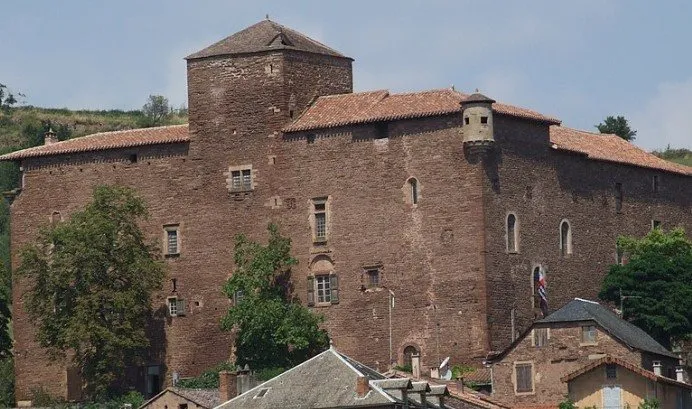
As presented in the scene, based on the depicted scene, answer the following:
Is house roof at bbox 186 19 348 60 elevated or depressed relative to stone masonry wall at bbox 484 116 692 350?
elevated

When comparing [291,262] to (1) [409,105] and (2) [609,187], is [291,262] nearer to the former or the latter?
(1) [409,105]

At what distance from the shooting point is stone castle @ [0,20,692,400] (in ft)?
296

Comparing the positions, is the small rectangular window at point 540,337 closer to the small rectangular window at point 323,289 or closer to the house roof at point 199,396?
the small rectangular window at point 323,289

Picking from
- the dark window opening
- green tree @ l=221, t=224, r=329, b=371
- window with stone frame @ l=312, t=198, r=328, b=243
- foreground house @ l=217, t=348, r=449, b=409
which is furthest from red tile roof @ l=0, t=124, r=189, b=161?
foreground house @ l=217, t=348, r=449, b=409

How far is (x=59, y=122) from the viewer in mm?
154375

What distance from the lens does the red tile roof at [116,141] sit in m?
96.8

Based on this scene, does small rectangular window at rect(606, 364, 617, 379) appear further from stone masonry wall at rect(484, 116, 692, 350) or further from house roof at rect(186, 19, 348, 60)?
house roof at rect(186, 19, 348, 60)

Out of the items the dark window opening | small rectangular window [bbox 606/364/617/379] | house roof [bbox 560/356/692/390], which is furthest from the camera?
the dark window opening

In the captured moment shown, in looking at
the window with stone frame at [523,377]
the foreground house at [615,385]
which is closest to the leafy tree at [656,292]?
the window with stone frame at [523,377]

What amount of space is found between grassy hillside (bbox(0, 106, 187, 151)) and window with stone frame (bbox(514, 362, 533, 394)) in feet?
213

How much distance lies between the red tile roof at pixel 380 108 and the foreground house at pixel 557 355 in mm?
8883

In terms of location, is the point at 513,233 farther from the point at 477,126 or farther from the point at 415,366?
the point at 415,366

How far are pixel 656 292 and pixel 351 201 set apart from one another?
39.1ft

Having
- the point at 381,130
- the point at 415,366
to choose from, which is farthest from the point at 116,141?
the point at 415,366
